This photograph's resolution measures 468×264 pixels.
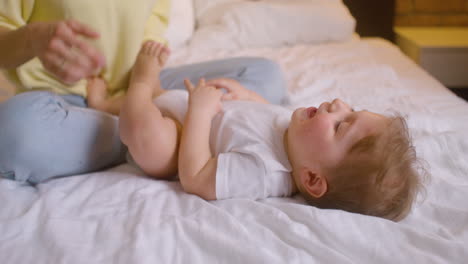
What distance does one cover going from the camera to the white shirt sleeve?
2.24 ft

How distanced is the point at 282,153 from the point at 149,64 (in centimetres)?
37

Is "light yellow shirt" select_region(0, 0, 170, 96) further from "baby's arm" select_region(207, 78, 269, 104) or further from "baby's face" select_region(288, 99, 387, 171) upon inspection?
"baby's face" select_region(288, 99, 387, 171)

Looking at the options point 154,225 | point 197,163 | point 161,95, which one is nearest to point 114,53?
point 161,95

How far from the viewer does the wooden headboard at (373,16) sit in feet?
7.52

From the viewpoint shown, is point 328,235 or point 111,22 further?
point 111,22

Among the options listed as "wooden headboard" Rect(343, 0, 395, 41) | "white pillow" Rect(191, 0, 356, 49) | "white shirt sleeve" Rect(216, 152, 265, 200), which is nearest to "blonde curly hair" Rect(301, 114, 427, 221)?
"white shirt sleeve" Rect(216, 152, 265, 200)

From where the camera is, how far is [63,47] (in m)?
0.73

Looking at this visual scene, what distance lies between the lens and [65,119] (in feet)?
2.53

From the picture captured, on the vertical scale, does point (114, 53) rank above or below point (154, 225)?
above

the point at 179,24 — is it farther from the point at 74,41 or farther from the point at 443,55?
the point at 443,55

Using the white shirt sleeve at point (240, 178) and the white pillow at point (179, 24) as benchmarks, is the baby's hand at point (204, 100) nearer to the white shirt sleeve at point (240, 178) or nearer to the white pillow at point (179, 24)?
the white shirt sleeve at point (240, 178)

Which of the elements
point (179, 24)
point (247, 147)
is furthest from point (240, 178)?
point (179, 24)

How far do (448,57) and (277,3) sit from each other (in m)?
0.95

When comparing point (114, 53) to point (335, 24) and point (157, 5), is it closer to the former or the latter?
point (157, 5)
